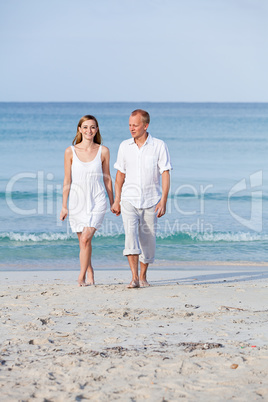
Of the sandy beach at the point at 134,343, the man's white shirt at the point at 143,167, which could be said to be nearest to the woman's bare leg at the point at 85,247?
the sandy beach at the point at 134,343

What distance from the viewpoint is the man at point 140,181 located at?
5902mm

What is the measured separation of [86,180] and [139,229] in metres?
0.77

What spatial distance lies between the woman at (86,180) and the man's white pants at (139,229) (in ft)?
1.07

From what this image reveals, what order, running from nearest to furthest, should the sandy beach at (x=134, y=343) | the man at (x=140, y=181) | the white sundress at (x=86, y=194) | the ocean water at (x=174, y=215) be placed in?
the sandy beach at (x=134, y=343)
the man at (x=140, y=181)
the white sundress at (x=86, y=194)
the ocean water at (x=174, y=215)

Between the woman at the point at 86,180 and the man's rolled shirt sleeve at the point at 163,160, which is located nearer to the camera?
the man's rolled shirt sleeve at the point at 163,160

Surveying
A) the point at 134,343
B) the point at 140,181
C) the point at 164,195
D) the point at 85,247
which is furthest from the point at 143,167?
the point at 134,343

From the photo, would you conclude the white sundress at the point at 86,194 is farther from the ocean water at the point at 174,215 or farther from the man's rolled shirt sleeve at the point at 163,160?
the ocean water at the point at 174,215

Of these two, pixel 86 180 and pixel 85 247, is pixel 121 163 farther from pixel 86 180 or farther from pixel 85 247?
pixel 85 247

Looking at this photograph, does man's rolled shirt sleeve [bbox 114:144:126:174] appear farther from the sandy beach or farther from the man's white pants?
the sandy beach

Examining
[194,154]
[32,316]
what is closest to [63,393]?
[32,316]

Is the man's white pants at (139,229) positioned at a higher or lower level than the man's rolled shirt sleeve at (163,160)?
lower

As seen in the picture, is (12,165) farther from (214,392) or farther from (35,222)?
(214,392)

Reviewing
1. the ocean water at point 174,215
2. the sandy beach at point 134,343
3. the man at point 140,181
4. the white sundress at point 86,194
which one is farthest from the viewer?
the ocean water at point 174,215

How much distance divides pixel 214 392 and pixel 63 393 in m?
0.88
